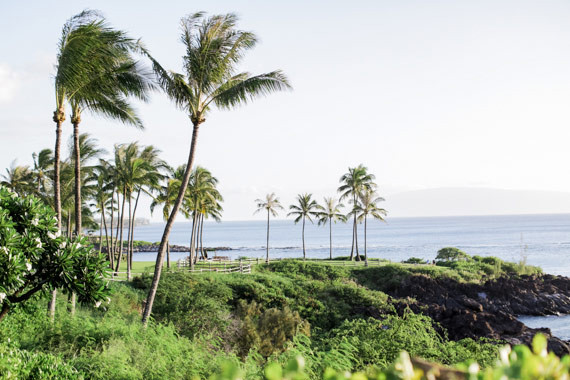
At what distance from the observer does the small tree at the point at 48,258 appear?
9125mm

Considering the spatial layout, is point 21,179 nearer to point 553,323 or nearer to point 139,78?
point 139,78

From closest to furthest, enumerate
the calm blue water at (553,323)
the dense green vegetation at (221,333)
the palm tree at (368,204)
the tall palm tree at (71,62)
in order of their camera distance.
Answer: the dense green vegetation at (221,333) < the tall palm tree at (71,62) < the calm blue water at (553,323) < the palm tree at (368,204)

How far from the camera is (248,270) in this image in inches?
1550

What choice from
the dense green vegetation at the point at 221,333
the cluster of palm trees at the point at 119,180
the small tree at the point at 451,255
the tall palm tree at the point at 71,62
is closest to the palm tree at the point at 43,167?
the cluster of palm trees at the point at 119,180

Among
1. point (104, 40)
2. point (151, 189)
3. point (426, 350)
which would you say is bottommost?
point (426, 350)

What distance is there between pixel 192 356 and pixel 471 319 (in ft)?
72.6

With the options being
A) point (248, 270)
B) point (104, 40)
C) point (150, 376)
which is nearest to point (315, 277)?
point (248, 270)

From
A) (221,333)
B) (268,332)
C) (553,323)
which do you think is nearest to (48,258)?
(221,333)

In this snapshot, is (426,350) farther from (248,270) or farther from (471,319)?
(248,270)

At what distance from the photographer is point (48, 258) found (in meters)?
9.43

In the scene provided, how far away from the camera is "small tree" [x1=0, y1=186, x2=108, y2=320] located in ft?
29.9

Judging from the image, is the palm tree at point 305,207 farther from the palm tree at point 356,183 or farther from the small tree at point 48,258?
the small tree at point 48,258

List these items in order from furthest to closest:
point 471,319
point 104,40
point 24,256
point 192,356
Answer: point 471,319, point 104,40, point 192,356, point 24,256

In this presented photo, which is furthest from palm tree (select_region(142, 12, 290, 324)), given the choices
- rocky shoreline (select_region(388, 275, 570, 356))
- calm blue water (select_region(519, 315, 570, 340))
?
calm blue water (select_region(519, 315, 570, 340))
